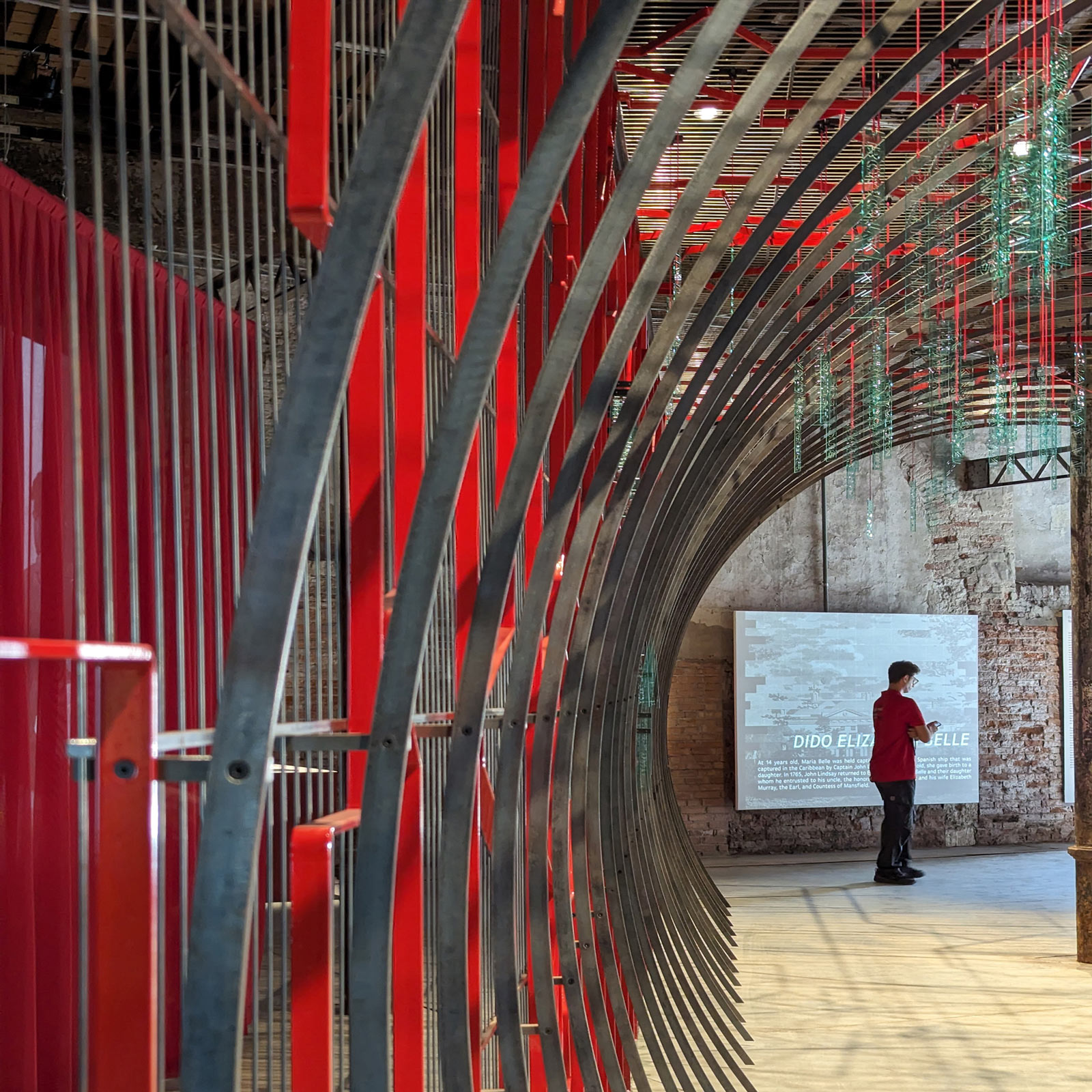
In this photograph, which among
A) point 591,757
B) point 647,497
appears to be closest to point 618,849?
point 591,757

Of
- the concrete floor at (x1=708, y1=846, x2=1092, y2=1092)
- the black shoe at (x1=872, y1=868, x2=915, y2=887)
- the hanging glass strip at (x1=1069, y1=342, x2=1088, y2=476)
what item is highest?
the hanging glass strip at (x1=1069, y1=342, x2=1088, y2=476)

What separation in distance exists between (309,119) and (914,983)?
7233mm

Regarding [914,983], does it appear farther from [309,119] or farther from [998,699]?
[998,699]

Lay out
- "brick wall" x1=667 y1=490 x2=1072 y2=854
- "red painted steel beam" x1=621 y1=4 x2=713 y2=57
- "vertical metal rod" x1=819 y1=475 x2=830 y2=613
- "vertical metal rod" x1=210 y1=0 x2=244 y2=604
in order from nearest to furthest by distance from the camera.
Result: "vertical metal rod" x1=210 y1=0 x2=244 y2=604, "red painted steel beam" x1=621 y1=4 x2=713 y2=57, "vertical metal rod" x1=819 y1=475 x2=830 y2=613, "brick wall" x1=667 y1=490 x2=1072 y2=854

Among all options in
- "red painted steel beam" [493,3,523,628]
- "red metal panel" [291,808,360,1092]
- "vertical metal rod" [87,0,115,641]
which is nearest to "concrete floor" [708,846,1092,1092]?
"red painted steel beam" [493,3,523,628]

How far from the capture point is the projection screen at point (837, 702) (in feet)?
45.0

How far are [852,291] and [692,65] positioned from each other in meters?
3.81

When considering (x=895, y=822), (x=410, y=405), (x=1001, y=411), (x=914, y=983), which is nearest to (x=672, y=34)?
(x=1001, y=411)

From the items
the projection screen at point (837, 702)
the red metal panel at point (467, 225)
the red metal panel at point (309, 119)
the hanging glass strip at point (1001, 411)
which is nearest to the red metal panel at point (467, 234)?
the red metal panel at point (467, 225)

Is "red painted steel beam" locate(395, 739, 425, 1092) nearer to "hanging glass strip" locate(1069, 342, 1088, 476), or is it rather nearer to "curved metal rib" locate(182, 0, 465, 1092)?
"curved metal rib" locate(182, 0, 465, 1092)

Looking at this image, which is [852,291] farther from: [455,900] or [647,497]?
→ [455,900]

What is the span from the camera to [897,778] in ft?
38.9

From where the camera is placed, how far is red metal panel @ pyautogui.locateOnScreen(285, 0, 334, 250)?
1.37 m

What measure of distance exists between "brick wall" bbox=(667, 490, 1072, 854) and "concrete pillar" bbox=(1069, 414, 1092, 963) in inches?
230
